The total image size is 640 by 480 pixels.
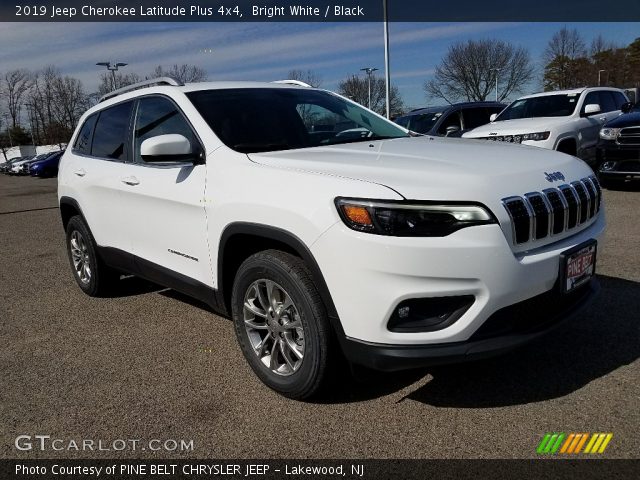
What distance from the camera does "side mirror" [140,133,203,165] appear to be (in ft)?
10.7

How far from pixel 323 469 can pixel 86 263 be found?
11.5 ft

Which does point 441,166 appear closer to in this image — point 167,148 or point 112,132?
point 167,148

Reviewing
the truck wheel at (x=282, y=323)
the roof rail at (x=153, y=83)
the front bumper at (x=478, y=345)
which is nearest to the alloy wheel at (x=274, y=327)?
the truck wheel at (x=282, y=323)

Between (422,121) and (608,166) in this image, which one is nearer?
(608,166)

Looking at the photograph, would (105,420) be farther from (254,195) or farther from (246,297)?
(254,195)

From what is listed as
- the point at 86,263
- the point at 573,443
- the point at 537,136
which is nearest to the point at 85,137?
the point at 86,263

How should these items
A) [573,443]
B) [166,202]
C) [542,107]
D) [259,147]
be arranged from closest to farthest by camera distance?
[573,443] → [259,147] → [166,202] → [542,107]

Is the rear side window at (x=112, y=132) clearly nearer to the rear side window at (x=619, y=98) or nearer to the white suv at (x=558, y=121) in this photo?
the white suv at (x=558, y=121)

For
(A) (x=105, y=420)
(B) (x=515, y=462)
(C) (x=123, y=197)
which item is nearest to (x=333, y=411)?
(B) (x=515, y=462)

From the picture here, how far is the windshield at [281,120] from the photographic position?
352cm

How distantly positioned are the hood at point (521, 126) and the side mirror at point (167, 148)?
297 inches

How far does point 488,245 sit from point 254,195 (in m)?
1.21

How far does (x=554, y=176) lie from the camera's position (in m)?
2.89

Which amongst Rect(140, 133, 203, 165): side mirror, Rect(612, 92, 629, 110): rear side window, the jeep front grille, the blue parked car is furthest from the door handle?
the blue parked car
